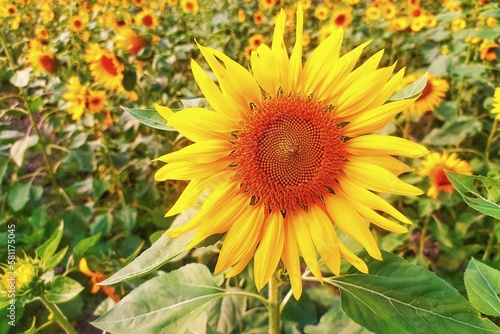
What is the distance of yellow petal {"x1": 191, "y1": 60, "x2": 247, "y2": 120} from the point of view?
0.76 meters

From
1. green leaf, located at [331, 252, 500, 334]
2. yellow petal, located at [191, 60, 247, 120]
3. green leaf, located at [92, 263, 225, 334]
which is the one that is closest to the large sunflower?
yellow petal, located at [191, 60, 247, 120]

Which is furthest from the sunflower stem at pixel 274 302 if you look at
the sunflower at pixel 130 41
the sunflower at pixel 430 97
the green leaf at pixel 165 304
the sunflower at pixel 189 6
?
the sunflower at pixel 189 6

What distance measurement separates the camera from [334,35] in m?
0.79

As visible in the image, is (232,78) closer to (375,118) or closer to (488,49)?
(375,118)

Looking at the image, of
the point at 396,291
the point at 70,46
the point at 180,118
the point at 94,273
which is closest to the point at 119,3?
the point at 70,46

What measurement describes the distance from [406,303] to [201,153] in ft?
1.54

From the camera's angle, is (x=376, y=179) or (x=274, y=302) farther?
(x=274, y=302)

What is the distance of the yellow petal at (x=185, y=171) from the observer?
77cm

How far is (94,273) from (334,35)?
1.35 metres

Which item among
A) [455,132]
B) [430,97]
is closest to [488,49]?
[430,97]

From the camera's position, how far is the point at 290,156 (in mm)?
872

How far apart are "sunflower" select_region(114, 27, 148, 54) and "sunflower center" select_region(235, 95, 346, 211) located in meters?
1.64

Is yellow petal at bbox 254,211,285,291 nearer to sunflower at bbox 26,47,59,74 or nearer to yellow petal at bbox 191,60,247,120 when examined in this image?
yellow petal at bbox 191,60,247,120

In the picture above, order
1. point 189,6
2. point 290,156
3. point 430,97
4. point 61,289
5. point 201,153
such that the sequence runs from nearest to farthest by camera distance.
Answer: point 201,153 → point 290,156 → point 61,289 → point 430,97 → point 189,6
